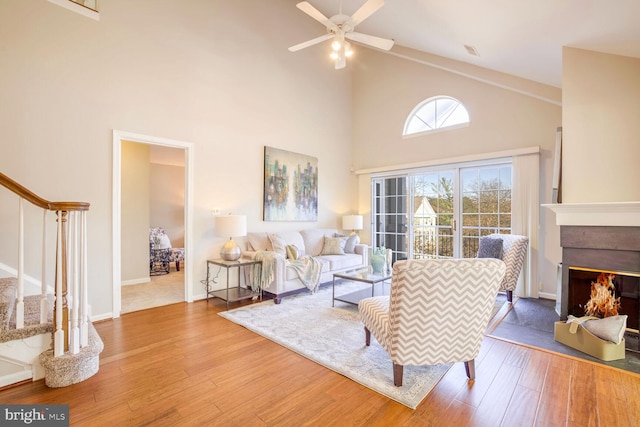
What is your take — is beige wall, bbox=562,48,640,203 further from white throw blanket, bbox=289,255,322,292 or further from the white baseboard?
the white baseboard

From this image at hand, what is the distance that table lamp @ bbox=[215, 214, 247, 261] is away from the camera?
4.15 m

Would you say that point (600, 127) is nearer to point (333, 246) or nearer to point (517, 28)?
point (517, 28)

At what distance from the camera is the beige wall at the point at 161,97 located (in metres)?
3.04

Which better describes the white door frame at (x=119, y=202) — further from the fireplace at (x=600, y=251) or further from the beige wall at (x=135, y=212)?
the fireplace at (x=600, y=251)

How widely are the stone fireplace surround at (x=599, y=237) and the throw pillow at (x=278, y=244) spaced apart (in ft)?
11.5

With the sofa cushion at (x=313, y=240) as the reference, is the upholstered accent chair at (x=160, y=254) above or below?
below

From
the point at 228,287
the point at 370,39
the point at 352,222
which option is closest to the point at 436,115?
the point at 352,222

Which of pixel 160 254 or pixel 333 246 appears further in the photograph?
pixel 160 254

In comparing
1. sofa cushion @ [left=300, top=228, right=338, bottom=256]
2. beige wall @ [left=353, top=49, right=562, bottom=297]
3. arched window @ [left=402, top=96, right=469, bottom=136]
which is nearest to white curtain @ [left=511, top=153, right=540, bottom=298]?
beige wall @ [left=353, top=49, right=562, bottom=297]

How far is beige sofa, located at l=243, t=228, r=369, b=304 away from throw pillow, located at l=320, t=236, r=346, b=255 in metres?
0.05

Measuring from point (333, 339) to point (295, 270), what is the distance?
151 centimetres

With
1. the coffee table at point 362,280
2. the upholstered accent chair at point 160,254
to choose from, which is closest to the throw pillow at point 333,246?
the coffee table at point 362,280

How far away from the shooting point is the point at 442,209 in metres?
5.52

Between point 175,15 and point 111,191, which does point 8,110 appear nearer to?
point 111,191
